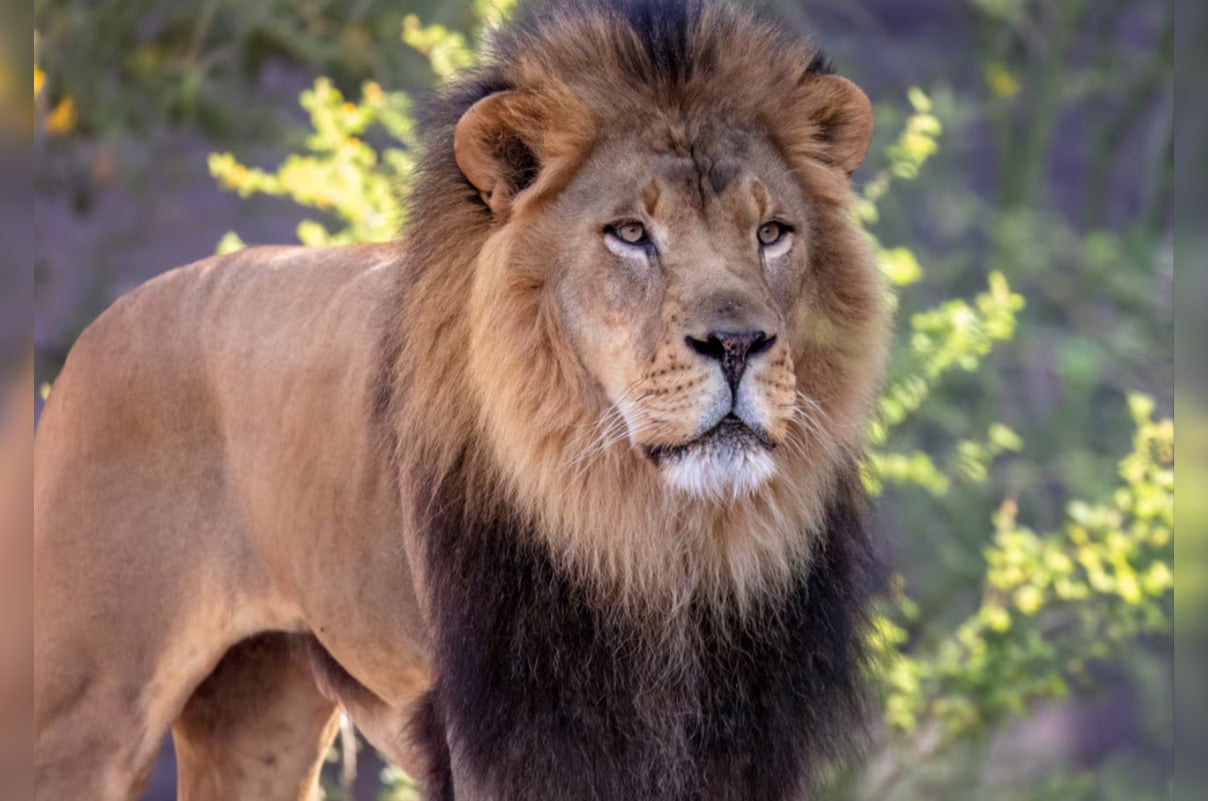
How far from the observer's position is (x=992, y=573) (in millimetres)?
5473

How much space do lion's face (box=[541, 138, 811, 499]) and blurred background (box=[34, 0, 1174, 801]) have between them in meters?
2.19

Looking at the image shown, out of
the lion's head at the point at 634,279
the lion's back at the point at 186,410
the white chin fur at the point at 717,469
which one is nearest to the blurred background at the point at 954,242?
the lion's back at the point at 186,410

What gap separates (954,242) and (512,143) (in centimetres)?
601

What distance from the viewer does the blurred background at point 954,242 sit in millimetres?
5258

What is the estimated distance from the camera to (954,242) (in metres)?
8.37

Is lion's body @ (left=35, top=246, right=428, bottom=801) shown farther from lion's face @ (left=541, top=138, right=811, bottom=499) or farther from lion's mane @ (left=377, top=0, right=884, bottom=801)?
lion's face @ (left=541, top=138, right=811, bottom=499)

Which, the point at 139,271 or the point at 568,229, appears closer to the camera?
the point at 568,229

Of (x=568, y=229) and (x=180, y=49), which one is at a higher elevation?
(x=568, y=229)

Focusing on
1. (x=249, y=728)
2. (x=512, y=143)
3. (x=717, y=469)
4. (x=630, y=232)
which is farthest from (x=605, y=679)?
(x=249, y=728)

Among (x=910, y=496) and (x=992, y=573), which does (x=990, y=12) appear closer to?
(x=910, y=496)

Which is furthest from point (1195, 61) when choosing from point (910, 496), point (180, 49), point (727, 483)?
point (910, 496)

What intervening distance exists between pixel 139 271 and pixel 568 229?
4.98 meters

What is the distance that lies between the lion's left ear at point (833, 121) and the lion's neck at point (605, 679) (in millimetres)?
727

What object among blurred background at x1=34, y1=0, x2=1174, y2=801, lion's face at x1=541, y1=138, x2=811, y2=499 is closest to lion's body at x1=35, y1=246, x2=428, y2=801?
lion's face at x1=541, y1=138, x2=811, y2=499
